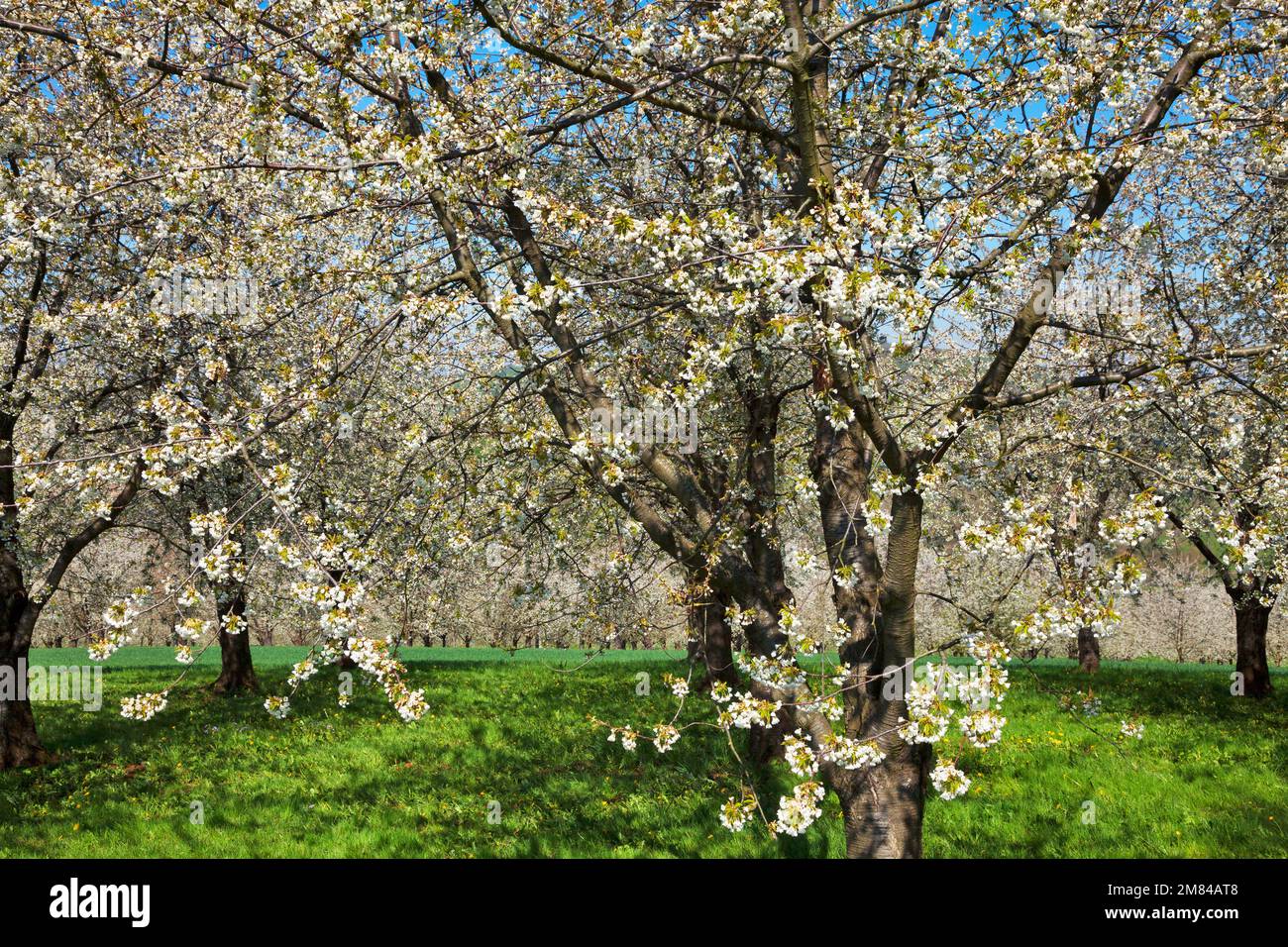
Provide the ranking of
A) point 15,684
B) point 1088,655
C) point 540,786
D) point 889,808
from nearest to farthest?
point 889,808, point 540,786, point 15,684, point 1088,655

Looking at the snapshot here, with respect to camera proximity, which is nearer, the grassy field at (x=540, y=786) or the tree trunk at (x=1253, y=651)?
the grassy field at (x=540, y=786)

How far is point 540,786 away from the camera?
35.0ft

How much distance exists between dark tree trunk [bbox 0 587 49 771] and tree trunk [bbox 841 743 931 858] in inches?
431

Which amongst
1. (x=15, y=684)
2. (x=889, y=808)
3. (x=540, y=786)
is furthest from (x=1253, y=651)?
(x=15, y=684)

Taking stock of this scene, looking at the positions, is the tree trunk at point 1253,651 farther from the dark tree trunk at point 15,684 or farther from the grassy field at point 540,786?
the dark tree trunk at point 15,684

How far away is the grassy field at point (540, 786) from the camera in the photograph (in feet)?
28.1

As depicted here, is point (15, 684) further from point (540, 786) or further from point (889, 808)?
point (889, 808)

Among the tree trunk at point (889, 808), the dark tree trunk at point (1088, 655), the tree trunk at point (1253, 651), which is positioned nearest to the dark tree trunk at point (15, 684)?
the tree trunk at point (889, 808)

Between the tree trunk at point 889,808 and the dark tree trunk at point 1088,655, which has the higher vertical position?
the tree trunk at point 889,808

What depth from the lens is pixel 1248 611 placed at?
51.8 feet

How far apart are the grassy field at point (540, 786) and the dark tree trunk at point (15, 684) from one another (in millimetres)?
394

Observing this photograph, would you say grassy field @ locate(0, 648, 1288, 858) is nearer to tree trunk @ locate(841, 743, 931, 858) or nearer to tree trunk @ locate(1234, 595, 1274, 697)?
tree trunk @ locate(1234, 595, 1274, 697)

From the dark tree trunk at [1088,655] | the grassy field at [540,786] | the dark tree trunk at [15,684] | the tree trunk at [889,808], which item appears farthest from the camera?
the dark tree trunk at [1088,655]

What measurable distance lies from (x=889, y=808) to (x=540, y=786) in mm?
6318
